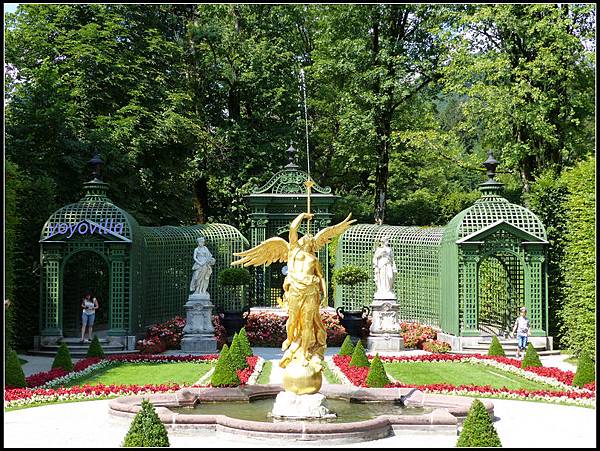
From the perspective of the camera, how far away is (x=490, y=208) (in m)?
25.2

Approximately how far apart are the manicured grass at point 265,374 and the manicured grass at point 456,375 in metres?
2.95

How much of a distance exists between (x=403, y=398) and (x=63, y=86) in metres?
21.0

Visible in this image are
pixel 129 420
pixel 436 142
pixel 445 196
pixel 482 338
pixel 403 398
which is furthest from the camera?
pixel 445 196

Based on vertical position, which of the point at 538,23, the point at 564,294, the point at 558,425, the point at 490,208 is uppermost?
the point at 538,23

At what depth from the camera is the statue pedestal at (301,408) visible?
12812 millimetres

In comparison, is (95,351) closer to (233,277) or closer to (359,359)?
(233,277)

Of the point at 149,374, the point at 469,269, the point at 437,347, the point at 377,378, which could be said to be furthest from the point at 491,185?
the point at 149,374

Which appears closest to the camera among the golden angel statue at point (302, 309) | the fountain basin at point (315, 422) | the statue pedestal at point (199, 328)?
the fountain basin at point (315, 422)

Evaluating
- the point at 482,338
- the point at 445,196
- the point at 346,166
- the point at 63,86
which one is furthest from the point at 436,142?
the point at 63,86

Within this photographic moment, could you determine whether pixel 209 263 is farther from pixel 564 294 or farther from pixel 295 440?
pixel 295 440

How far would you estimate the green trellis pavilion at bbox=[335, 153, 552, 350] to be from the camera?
24359 millimetres

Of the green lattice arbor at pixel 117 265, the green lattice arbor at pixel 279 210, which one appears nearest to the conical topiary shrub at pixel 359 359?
the green lattice arbor at pixel 117 265

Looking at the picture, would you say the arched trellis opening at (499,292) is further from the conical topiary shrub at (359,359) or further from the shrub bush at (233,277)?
the conical topiary shrub at (359,359)

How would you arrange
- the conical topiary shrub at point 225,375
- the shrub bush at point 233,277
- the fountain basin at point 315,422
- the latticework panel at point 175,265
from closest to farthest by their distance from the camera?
the fountain basin at point 315,422 → the conical topiary shrub at point 225,375 → the latticework panel at point 175,265 → the shrub bush at point 233,277
